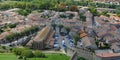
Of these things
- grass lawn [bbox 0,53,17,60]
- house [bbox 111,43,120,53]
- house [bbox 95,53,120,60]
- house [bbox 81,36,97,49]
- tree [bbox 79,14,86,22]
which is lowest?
tree [bbox 79,14,86,22]

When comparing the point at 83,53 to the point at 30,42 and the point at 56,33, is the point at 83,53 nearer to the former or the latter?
the point at 30,42

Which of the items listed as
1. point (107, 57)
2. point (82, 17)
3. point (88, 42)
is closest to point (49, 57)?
point (107, 57)

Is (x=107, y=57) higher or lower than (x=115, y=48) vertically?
higher

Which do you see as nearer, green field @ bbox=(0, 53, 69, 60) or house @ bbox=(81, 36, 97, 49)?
green field @ bbox=(0, 53, 69, 60)

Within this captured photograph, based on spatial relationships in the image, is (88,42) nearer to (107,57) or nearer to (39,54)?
(107,57)

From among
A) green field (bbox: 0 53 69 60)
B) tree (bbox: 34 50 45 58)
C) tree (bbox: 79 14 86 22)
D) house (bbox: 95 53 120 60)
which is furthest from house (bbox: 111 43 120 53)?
tree (bbox: 79 14 86 22)

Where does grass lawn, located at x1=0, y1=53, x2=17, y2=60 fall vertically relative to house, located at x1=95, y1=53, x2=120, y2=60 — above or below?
below

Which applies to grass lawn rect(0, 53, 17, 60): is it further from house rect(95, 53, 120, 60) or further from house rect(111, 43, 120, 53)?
house rect(111, 43, 120, 53)

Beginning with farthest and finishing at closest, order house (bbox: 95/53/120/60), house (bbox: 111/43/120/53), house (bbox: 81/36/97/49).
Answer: house (bbox: 81/36/97/49) < house (bbox: 111/43/120/53) < house (bbox: 95/53/120/60)

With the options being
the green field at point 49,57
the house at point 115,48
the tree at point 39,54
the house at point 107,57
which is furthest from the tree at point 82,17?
the house at point 107,57

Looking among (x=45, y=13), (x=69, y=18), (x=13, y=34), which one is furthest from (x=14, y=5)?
(x=13, y=34)

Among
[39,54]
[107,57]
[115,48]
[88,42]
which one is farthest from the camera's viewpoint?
[88,42]
